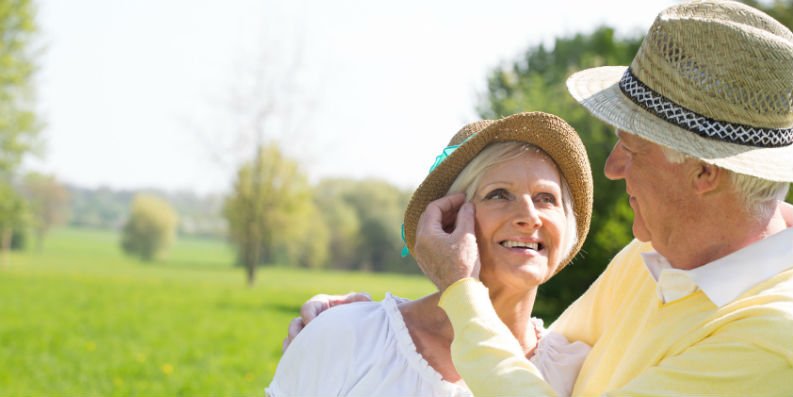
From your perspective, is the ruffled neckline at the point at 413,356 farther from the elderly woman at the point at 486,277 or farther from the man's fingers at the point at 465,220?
the man's fingers at the point at 465,220

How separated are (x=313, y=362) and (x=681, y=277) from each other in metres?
1.37

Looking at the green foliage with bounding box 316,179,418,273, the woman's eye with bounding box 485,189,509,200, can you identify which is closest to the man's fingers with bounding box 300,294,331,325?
the woman's eye with bounding box 485,189,509,200

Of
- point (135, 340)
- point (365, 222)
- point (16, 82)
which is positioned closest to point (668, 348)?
point (135, 340)

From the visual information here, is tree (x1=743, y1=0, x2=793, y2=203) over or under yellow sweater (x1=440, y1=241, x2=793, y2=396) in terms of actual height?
over

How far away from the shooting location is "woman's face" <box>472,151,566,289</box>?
3096 millimetres

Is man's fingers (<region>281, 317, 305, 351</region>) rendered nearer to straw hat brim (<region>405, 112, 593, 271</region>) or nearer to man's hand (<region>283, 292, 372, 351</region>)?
man's hand (<region>283, 292, 372, 351</region>)

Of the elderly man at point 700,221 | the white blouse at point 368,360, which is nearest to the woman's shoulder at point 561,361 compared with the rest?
the white blouse at point 368,360

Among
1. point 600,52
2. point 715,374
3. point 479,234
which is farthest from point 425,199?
point 600,52

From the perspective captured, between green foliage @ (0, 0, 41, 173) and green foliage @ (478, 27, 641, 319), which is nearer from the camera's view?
→ green foliage @ (478, 27, 641, 319)

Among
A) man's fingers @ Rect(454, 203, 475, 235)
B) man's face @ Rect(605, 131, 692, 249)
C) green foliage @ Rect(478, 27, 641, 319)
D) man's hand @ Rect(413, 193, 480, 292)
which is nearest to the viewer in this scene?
man's face @ Rect(605, 131, 692, 249)

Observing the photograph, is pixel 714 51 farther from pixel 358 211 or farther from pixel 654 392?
pixel 358 211

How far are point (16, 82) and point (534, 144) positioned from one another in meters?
31.6

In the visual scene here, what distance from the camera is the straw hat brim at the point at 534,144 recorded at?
10.5 ft

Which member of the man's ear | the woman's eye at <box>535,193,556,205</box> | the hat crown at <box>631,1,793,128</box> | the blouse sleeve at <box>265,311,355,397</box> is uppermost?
the hat crown at <box>631,1,793,128</box>
